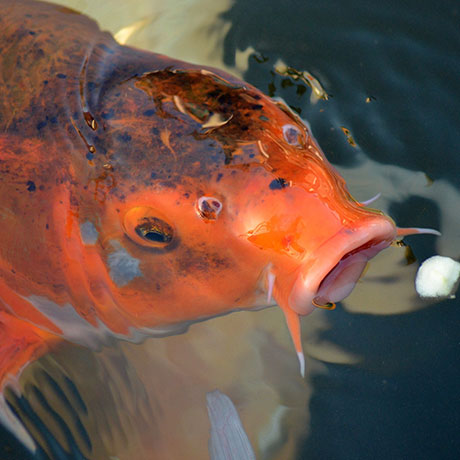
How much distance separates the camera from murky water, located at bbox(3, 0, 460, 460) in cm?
210

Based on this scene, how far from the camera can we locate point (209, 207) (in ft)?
5.33

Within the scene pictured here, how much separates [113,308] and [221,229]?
1.81ft

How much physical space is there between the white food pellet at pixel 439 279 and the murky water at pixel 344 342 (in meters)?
0.04

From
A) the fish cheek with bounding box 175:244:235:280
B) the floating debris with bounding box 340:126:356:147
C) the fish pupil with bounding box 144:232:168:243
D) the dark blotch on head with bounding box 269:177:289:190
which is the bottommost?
the floating debris with bounding box 340:126:356:147

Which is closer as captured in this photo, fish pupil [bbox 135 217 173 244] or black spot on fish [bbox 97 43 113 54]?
fish pupil [bbox 135 217 173 244]

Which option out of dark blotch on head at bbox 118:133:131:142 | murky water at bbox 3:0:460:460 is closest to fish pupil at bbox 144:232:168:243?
dark blotch on head at bbox 118:133:131:142

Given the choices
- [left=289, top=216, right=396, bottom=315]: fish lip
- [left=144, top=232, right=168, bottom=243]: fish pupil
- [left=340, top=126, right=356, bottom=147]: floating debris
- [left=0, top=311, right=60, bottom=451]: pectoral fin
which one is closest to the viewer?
[left=289, top=216, right=396, bottom=315]: fish lip

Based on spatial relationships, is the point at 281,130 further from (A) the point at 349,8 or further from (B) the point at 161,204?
(A) the point at 349,8

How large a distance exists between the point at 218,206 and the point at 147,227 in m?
0.22

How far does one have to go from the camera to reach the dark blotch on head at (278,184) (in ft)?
5.17

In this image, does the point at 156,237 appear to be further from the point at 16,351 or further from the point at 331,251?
the point at 16,351

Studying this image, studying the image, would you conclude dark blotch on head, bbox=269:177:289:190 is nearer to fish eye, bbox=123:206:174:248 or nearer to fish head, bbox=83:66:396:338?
fish head, bbox=83:66:396:338

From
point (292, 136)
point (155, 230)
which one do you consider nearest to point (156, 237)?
point (155, 230)

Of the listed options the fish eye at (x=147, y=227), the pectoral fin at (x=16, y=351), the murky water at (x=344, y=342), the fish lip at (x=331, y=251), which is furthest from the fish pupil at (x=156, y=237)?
the pectoral fin at (x=16, y=351)
